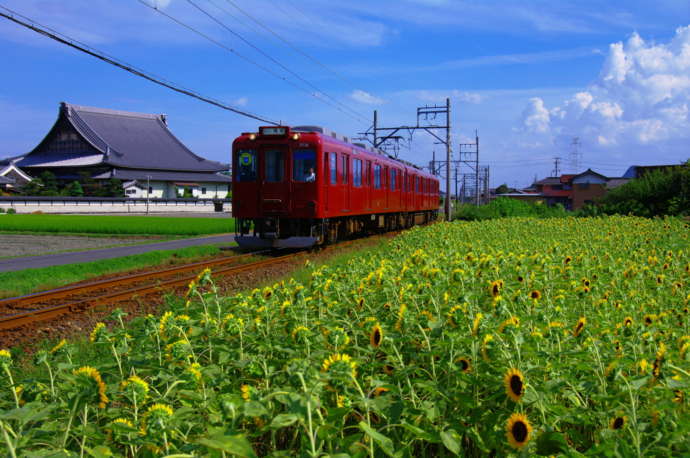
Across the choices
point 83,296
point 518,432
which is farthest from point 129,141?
point 518,432

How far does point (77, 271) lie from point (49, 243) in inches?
274

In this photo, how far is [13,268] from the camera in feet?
33.9

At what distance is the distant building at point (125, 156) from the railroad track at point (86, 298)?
110ft

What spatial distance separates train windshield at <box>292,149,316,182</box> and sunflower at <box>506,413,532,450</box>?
10.6 metres

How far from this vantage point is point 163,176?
46.2 meters

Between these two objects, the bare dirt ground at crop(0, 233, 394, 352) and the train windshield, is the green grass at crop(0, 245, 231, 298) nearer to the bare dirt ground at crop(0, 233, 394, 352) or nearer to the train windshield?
the bare dirt ground at crop(0, 233, 394, 352)

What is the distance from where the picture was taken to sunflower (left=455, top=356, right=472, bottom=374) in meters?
2.01

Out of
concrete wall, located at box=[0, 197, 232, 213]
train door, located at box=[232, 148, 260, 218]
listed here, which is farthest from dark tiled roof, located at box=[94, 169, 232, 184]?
train door, located at box=[232, 148, 260, 218]

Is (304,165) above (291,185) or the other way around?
above

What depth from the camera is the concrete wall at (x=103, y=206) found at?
105 ft

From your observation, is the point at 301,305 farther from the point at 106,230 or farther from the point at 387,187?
the point at 106,230

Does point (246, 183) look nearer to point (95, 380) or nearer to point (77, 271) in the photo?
point (77, 271)

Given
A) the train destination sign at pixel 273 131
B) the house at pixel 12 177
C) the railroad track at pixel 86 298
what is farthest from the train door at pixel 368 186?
the house at pixel 12 177

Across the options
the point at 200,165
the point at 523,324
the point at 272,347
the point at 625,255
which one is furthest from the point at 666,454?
the point at 200,165
